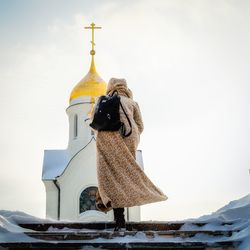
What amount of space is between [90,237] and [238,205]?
2.05m

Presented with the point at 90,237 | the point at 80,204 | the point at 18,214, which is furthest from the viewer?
the point at 80,204

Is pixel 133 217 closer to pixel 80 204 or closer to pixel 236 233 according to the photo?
pixel 80 204

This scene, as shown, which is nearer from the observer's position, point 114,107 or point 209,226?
point 209,226

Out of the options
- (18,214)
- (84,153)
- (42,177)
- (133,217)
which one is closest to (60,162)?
(42,177)

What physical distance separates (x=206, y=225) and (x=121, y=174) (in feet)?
3.60

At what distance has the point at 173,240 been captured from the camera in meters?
4.23

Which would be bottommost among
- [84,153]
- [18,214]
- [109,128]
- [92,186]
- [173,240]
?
[173,240]

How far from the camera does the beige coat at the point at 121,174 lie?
5086 millimetres

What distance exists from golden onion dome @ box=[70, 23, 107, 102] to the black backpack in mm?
16092

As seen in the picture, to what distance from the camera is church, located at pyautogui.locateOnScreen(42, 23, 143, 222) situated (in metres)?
17.5

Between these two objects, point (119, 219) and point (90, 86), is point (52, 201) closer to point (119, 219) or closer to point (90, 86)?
point (90, 86)

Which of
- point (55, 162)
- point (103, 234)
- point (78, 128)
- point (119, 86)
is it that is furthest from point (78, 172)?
point (103, 234)

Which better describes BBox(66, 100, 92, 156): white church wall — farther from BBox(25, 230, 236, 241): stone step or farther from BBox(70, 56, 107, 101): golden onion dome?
BBox(25, 230, 236, 241): stone step

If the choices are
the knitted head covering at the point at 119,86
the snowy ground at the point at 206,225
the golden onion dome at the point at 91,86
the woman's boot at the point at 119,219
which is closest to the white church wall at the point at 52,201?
the golden onion dome at the point at 91,86
